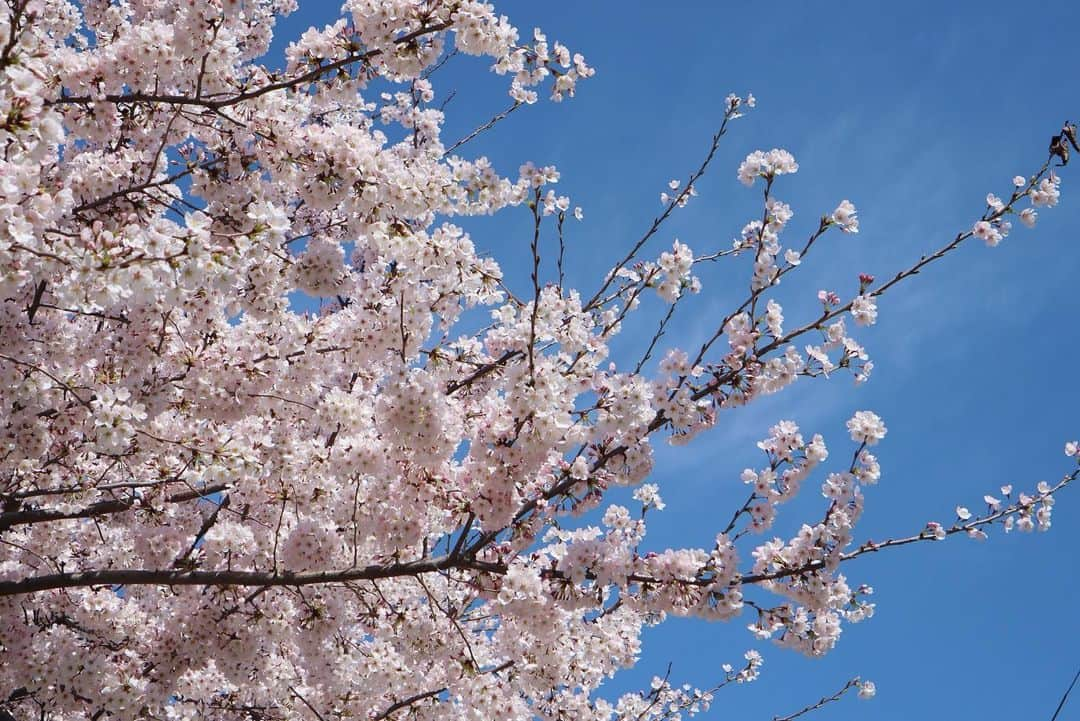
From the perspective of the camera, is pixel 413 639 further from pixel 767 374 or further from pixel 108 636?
pixel 767 374

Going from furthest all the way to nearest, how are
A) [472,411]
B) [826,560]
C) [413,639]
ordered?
[413,639] < [472,411] < [826,560]

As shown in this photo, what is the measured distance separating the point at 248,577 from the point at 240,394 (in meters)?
1.43

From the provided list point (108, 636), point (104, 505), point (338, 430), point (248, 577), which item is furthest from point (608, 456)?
point (108, 636)

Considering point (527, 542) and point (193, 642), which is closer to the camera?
point (527, 542)

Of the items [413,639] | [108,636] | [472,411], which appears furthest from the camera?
[108,636]

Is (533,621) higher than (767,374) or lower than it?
lower

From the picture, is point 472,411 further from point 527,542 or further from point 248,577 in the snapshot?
point 248,577

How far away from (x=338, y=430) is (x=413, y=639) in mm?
1972

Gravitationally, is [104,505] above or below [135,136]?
below

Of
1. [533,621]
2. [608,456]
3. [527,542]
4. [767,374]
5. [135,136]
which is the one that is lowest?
[533,621]

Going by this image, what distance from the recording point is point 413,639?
23.0ft

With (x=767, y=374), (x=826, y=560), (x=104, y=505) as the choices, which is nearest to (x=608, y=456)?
(x=767, y=374)

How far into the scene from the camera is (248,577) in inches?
233

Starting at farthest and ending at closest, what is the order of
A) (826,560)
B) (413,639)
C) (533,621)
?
(413,639), (533,621), (826,560)
